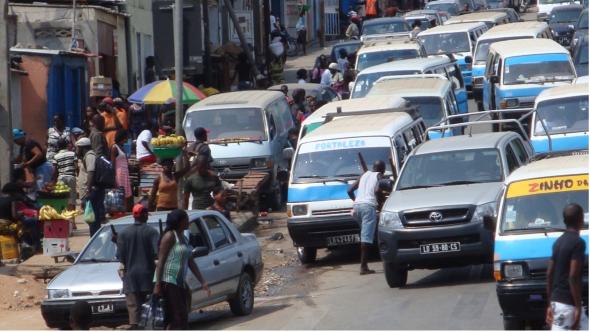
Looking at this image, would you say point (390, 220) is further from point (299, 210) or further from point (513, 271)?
point (513, 271)

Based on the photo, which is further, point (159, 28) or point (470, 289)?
point (159, 28)

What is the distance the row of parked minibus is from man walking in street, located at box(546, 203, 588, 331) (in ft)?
4.67

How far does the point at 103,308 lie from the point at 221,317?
2030 mm

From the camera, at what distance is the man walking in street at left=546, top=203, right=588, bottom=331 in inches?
394

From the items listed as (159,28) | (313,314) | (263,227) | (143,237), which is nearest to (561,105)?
(263,227)

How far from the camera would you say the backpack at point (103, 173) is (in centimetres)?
1892

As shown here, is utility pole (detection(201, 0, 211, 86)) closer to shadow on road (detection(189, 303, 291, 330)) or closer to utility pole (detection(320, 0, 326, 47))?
utility pole (detection(320, 0, 326, 47))

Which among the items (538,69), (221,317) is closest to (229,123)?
(538,69)

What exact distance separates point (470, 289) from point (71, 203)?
8.16 m

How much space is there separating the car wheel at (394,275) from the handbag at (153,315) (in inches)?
151

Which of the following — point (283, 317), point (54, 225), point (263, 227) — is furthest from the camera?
point (263, 227)

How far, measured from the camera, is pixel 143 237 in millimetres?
13133

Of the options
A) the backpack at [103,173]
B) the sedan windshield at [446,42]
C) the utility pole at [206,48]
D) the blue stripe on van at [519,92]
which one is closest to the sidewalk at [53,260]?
the backpack at [103,173]

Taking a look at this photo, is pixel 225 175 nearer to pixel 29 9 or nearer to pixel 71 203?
pixel 71 203
